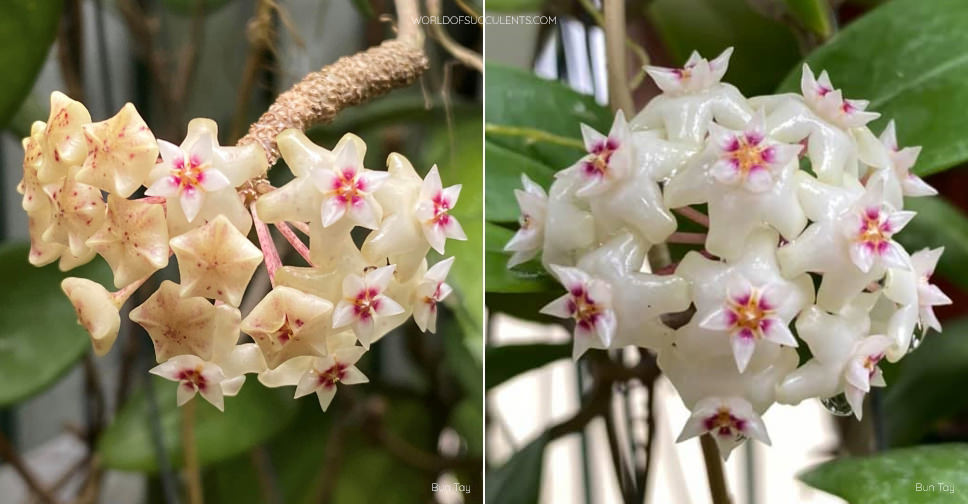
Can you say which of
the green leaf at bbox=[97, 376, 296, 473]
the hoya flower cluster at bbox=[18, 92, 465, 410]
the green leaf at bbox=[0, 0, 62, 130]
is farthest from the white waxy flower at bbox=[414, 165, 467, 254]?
the green leaf at bbox=[0, 0, 62, 130]

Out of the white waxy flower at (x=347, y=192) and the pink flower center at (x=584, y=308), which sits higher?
the white waxy flower at (x=347, y=192)

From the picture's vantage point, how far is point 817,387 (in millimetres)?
449

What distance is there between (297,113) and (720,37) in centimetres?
28

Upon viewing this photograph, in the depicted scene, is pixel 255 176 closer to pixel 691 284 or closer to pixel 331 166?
pixel 331 166

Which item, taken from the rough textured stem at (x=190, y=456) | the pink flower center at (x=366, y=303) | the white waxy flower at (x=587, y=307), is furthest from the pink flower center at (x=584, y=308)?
the rough textured stem at (x=190, y=456)

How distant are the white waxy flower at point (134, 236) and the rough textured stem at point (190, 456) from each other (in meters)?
0.12

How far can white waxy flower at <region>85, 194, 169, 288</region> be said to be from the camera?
0.38 meters

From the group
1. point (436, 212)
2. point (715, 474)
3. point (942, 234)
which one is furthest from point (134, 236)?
point (942, 234)

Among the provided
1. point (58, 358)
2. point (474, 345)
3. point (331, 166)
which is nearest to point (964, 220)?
point (474, 345)

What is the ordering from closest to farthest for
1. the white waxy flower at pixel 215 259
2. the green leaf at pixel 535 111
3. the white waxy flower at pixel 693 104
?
the white waxy flower at pixel 215 259
the white waxy flower at pixel 693 104
the green leaf at pixel 535 111

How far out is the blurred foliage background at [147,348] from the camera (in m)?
0.46

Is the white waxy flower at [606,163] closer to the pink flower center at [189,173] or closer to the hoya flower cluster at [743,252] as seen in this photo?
the hoya flower cluster at [743,252]

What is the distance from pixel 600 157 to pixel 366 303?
5.6 inches

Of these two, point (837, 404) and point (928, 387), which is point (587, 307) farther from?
point (928, 387)
